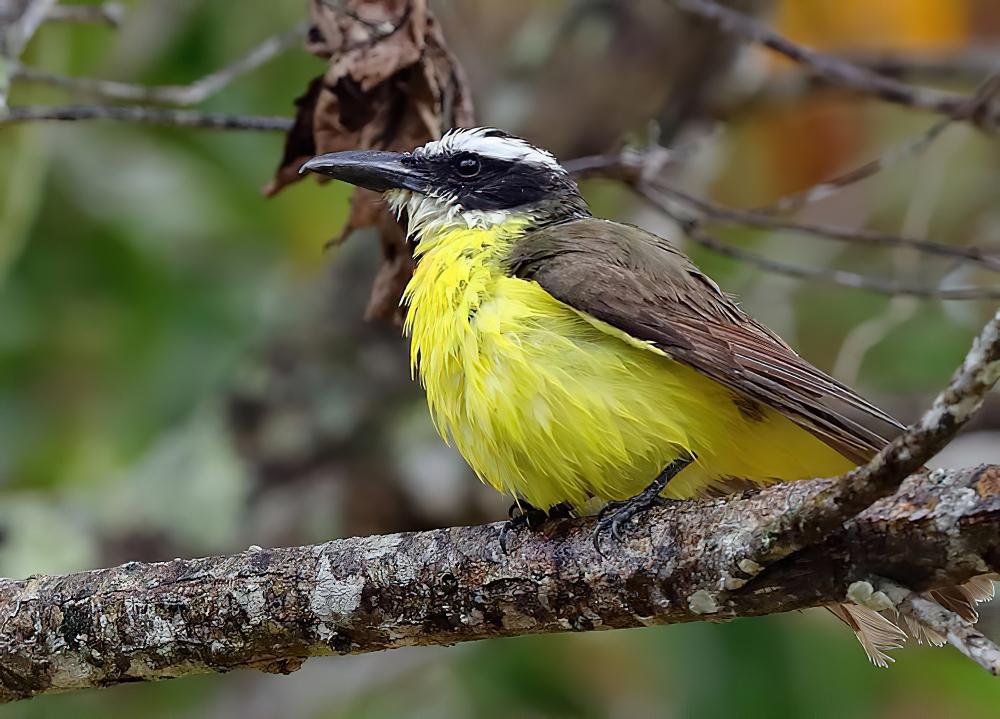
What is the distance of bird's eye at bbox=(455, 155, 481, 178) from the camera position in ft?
13.4

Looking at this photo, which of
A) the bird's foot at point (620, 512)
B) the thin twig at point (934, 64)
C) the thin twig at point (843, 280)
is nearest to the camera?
the bird's foot at point (620, 512)

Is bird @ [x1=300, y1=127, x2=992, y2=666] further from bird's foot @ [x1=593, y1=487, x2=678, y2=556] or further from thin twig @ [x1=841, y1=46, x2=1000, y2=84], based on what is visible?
thin twig @ [x1=841, y1=46, x2=1000, y2=84]

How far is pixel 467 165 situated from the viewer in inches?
161

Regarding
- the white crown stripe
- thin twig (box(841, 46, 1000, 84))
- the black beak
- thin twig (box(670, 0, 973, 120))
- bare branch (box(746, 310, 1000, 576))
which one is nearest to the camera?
bare branch (box(746, 310, 1000, 576))

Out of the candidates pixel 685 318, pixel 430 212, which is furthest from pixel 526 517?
pixel 430 212

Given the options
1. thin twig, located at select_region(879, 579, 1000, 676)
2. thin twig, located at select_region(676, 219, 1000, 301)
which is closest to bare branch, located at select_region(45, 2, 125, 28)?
thin twig, located at select_region(676, 219, 1000, 301)

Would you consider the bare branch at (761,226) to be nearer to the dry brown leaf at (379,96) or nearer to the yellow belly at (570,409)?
the dry brown leaf at (379,96)

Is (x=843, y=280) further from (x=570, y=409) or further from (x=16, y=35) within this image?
(x=16, y=35)

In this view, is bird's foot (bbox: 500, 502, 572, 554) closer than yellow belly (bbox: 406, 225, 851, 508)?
Yes

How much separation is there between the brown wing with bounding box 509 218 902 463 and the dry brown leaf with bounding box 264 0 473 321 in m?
0.55

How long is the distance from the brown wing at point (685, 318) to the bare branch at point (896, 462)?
2.16 feet

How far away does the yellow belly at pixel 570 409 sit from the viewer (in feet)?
10.7

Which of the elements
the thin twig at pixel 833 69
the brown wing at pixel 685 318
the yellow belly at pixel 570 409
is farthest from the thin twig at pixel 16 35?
the thin twig at pixel 833 69

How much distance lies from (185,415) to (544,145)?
2.08 metres
